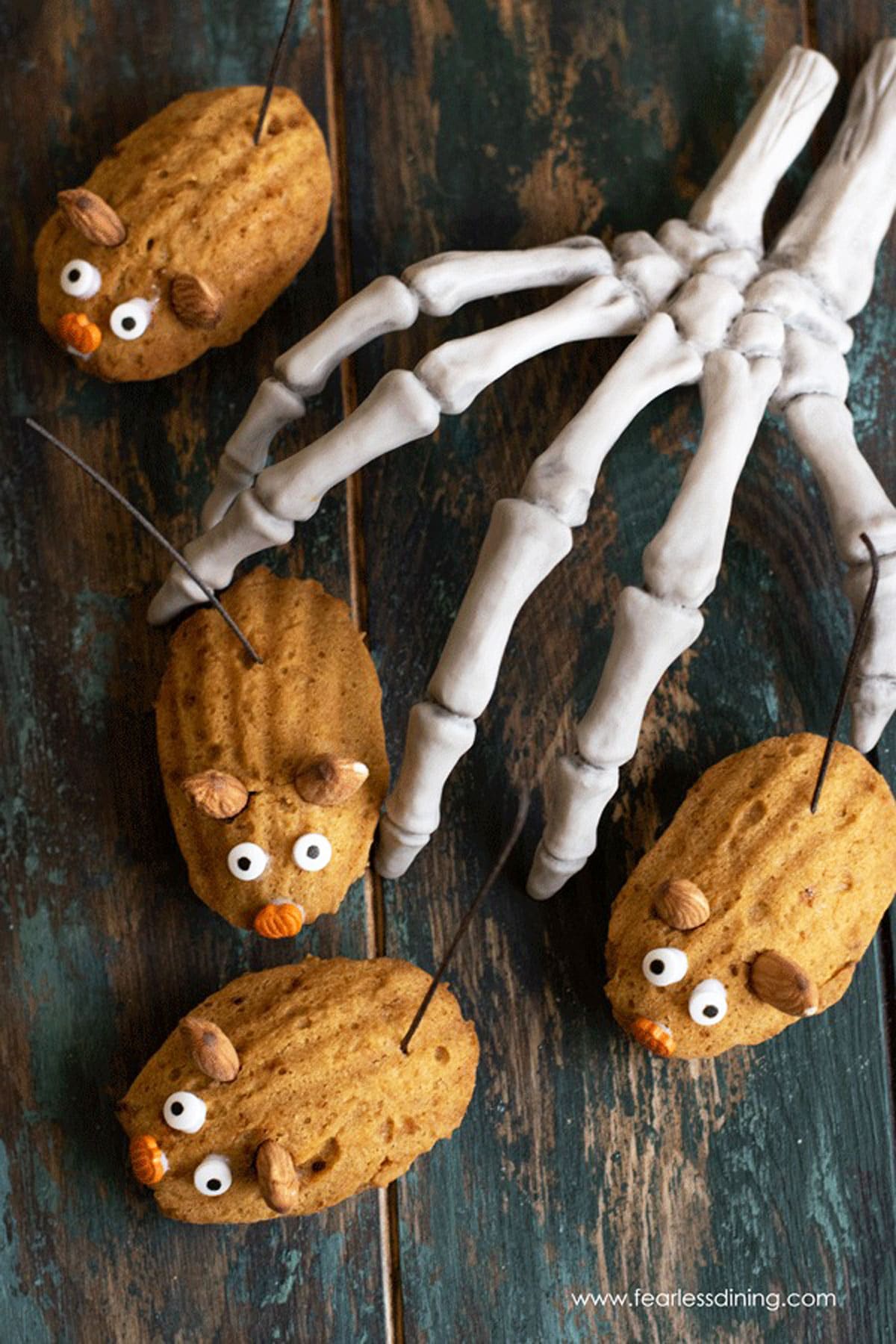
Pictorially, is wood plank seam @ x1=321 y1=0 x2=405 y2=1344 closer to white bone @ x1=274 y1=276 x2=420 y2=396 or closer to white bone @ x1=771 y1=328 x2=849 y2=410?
white bone @ x1=274 y1=276 x2=420 y2=396

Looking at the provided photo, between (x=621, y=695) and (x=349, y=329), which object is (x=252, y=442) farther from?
(x=621, y=695)

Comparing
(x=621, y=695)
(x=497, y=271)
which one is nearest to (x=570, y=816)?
(x=621, y=695)

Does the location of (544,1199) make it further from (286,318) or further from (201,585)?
(286,318)

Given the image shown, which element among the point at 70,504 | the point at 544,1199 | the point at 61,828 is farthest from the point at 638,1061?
the point at 70,504

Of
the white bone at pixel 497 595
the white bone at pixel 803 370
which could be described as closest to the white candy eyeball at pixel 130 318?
the white bone at pixel 497 595

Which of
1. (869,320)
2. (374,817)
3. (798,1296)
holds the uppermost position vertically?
(869,320)
